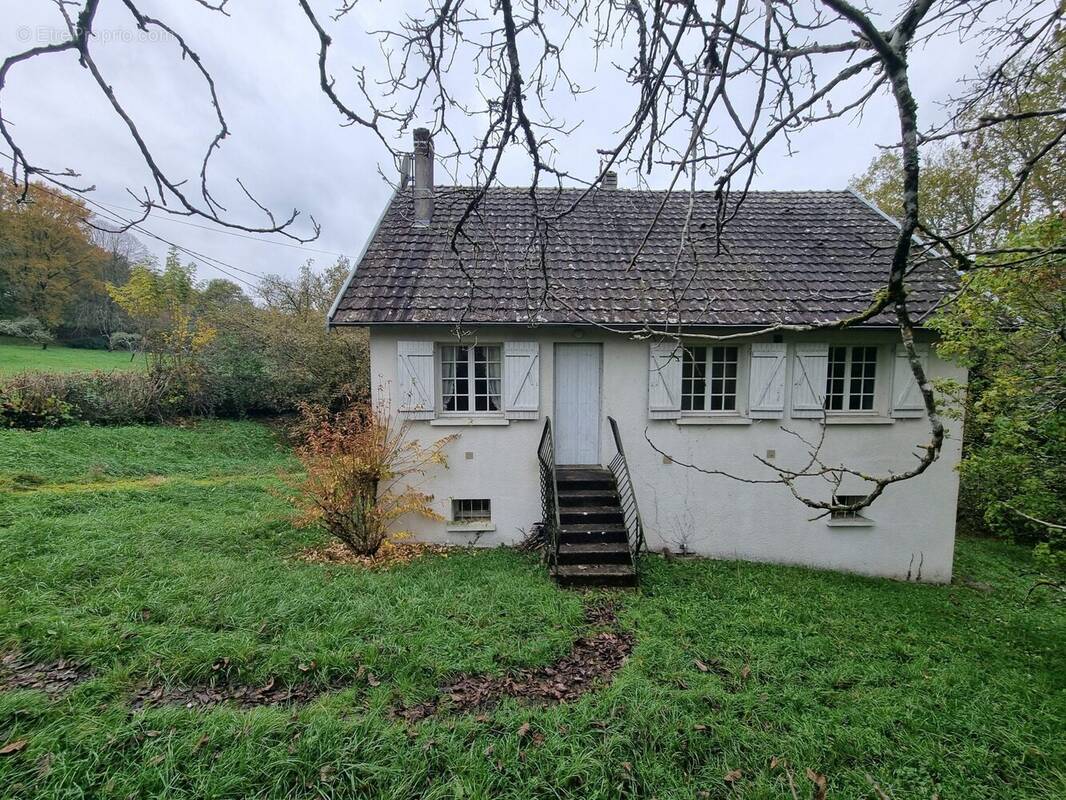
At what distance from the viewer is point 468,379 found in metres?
7.62

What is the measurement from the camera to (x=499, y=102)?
2277 millimetres

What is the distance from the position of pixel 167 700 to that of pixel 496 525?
4.66 metres

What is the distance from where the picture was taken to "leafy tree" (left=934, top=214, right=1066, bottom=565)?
500cm

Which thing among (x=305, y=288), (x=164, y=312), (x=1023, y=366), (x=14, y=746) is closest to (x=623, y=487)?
(x=1023, y=366)

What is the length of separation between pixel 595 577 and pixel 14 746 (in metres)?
5.24

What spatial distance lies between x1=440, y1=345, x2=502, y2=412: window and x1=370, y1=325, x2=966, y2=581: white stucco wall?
1.15 feet

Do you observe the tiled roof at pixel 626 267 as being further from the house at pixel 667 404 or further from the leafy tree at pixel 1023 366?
the leafy tree at pixel 1023 366

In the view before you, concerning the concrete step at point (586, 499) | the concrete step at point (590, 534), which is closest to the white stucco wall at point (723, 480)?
the concrete step at point (586, 499)

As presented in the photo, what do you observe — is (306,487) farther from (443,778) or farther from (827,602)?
(827,602)

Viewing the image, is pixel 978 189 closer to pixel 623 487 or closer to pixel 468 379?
pixel 623 487

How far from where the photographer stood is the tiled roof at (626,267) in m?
7.29

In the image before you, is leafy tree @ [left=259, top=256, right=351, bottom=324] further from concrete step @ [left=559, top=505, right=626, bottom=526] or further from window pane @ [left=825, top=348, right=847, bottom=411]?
window pane @ [left=825, top=348, right=847, bottom=411]

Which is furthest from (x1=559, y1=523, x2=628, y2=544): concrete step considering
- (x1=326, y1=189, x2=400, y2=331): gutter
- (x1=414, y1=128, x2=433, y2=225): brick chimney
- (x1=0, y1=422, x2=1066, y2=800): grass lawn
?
(x1=414, y1=128, x2=433, y2=225): brick chimney

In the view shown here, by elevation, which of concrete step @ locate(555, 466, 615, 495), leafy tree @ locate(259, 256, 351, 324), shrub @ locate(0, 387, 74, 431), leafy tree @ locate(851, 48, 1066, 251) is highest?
leafy tree @ locate(851, 48, 1066, 251)
